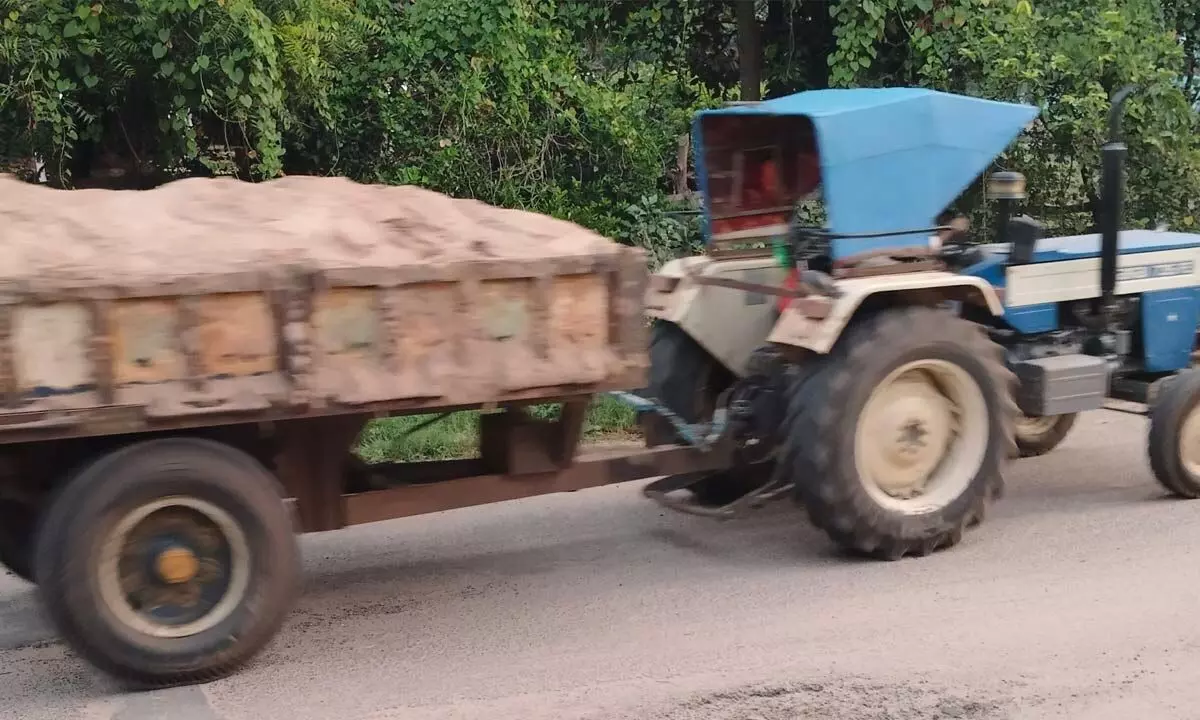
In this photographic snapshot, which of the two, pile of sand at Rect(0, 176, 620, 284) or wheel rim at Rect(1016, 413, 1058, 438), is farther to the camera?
wheel rim at Rect(1016, 413, 1058, 438)

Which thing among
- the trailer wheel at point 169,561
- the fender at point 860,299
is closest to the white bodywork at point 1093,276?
the fender at point 860,299

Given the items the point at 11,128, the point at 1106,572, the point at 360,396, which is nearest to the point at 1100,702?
the point at 1106,572

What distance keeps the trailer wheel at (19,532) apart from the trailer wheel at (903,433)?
10.0 feet

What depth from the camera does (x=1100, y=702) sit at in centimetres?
399

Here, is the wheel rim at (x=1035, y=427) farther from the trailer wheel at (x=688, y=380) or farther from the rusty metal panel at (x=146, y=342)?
the rusty metal panel at (x=146, y=342)

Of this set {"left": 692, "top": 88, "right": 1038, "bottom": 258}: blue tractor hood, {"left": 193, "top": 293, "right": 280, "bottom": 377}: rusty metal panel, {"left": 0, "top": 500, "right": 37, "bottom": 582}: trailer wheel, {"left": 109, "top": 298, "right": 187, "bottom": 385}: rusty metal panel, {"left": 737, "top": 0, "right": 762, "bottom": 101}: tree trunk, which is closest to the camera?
{"left": 109, "top": 298, "right": 187, "bottom": 385}: rusty metal panel

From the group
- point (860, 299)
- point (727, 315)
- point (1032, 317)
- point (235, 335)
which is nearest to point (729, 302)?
point (727, 315)

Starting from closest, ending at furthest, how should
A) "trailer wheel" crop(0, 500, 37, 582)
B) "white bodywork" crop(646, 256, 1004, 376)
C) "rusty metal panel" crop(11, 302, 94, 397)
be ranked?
"rusty metal panel" crop(11, 302, 94, 397) → "trailer wheel" crop(0, 500, 37, 582) → "white bodywork" crop(646, 256, 1004, 376)

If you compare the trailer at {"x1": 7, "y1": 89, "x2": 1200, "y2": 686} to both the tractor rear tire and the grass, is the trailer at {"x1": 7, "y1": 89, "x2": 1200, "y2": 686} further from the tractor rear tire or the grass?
the grass

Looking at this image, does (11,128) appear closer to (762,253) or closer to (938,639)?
(762,253)

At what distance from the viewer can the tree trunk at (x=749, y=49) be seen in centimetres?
1081

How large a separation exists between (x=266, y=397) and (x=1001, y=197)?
12.9ft

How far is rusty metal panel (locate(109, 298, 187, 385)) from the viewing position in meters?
3.95

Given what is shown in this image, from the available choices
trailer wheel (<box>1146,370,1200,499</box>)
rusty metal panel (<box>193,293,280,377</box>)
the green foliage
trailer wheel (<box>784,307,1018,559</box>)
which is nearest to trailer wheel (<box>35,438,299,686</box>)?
rusty metal panel (<box>193,293,280,377</box>)
